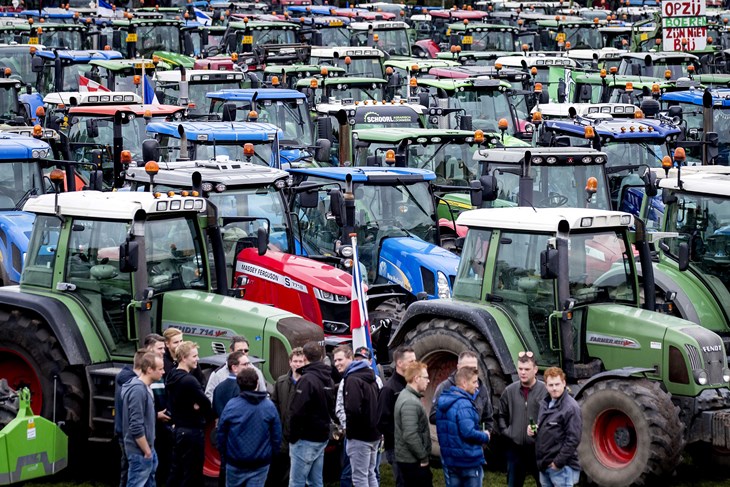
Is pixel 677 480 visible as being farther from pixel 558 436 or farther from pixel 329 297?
pixel 329 297

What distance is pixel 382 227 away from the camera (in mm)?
16562

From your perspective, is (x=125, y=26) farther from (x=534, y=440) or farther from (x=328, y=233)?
(x=534, y=440)

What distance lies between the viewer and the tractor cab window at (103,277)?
12.8 metres

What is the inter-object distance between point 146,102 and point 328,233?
39.0 ft

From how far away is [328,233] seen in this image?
16.9 metres

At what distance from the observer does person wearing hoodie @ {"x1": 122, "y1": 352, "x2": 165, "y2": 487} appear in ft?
35.8

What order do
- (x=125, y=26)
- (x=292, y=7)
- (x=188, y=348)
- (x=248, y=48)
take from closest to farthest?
Result: (x=188, y=348) < (x=248, y=48) < (x=125, y=26) < (x=292, y=7)

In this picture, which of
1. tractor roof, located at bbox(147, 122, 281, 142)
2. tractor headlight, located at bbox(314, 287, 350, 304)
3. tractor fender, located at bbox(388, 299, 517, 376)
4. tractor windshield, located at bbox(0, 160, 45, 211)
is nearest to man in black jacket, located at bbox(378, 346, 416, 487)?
tractor fender, located at bbox(388, 299, 517, 376)

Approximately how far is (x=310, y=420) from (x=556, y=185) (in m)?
8.00

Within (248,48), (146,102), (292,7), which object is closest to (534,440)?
(146,102)

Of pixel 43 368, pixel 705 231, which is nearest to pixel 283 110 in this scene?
pixel 705 231

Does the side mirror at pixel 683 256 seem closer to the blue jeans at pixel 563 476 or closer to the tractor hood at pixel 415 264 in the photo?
the tractor hood at pixel 415 264

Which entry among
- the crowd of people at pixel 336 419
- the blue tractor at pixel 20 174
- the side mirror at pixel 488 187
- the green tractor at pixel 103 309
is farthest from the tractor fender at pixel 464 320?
the blue tractor at pixel 20 174

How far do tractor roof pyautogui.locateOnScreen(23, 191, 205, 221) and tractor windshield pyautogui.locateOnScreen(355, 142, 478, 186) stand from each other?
700 centimetres
